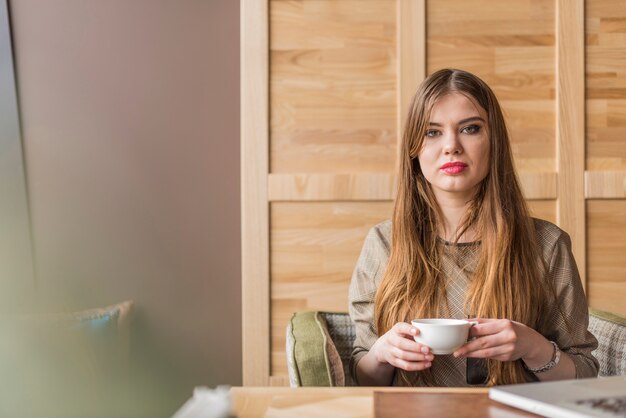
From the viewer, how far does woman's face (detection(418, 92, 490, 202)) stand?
5.00 ft

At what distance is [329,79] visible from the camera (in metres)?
2.38

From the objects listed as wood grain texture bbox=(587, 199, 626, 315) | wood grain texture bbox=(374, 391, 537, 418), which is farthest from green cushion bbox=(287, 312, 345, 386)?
wood grain texture bbox=(587, 199, 626, 315)

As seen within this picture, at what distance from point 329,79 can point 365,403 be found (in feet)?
5.15

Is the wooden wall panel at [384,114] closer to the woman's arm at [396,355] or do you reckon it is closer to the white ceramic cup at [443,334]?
the woman's arm at [396,355]

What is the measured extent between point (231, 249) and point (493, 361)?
1.28m

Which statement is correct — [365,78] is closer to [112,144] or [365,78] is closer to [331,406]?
[112,144]

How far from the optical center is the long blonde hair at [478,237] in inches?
57.9

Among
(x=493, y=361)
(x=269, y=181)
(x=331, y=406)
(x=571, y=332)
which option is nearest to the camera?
(x=331, y=406)

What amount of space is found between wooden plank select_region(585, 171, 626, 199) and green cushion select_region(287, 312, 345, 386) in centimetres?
124

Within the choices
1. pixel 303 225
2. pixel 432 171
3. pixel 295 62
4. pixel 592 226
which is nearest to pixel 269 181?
pixel 303 225

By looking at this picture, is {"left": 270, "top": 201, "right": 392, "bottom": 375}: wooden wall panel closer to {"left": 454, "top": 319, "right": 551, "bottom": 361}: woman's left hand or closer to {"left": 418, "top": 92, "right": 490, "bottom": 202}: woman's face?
{"left": 418, "top": 92, "right": 490, "bottom": 202}: woman's face

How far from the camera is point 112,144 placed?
8.17 feet

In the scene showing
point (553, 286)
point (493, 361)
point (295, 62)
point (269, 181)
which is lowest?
point (493, 361)

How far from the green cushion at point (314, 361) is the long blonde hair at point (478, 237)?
0.44 ft
